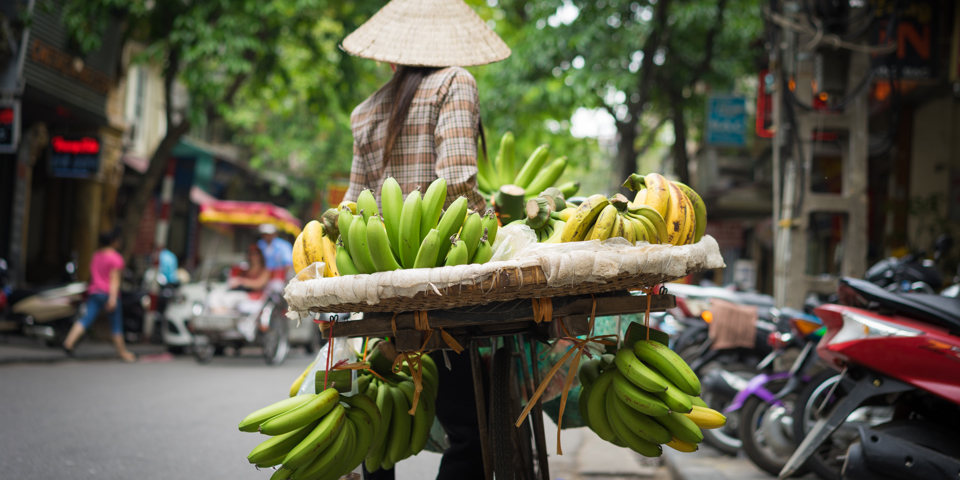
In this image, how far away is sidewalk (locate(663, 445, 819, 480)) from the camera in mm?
4293

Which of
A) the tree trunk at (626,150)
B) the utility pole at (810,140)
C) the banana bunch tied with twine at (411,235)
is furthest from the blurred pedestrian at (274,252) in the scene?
the banana bunch tied with twine at (411,235)

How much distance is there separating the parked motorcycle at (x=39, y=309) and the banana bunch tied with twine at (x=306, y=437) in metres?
8.70

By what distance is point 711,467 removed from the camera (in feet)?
15.1

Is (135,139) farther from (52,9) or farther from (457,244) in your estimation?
(457,244)

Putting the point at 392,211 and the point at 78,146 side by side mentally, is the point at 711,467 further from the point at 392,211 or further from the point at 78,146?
the point at 78,146

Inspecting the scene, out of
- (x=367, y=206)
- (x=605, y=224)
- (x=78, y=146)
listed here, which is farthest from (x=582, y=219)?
(x=78, y=146)

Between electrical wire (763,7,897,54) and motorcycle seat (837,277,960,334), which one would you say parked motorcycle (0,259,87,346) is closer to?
electrical wire (763,7,897,54)

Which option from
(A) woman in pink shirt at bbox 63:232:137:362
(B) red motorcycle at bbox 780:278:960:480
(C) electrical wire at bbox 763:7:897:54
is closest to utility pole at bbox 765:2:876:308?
(C) electrical wire at bbox 763:7:897:54

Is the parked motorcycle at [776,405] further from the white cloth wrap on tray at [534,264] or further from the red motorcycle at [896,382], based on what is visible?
the white cloth wrap on tray at [534,264]

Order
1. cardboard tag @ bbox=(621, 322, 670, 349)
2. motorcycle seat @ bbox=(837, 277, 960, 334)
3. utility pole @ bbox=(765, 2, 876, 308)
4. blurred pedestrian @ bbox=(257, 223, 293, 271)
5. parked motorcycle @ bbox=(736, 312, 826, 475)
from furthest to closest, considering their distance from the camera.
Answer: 1. blurred pedestrian @ bbox=(257, 223, 293, 271)
2. utility pole @ bbox=(765, 2, 876, 308)
3. parked motorcycle @ bbox=(736, 312, 826, 475)
4. motorcycle seat @ bbox=(837, 277, 960, 334)
5. cardboard tag @ bbox=(621, 322, 670, 349)

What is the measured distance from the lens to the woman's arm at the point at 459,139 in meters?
2.33

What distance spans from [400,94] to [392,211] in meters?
0.75

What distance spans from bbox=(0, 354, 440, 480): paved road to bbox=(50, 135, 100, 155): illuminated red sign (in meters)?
5.04

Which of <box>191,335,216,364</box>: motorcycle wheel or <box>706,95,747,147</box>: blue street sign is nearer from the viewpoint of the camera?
<box>191,335,216,364</box>: motorcycle wheel
